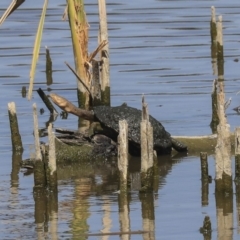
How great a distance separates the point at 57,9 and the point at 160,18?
3.79 m

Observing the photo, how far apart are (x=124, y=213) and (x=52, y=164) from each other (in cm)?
107

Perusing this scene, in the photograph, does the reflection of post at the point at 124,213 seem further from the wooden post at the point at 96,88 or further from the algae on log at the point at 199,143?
the wooden post at the point at 96,88

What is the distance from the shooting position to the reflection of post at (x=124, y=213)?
34.8 ft

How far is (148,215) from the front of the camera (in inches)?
444

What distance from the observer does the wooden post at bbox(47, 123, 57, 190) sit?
37.9ft

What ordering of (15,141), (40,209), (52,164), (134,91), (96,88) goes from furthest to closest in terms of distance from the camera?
(134,91) < (96,88) < (15,141) < (52,164) < (40,209)

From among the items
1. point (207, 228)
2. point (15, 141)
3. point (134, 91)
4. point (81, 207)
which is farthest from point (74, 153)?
point (134, 91)

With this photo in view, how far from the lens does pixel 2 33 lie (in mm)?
28094

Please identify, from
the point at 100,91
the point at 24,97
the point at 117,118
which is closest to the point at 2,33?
the point at 24,97

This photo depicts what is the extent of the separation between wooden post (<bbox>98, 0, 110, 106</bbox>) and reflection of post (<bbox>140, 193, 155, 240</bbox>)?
5723 millimetres

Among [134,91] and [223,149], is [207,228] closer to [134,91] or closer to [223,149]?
[223,149]

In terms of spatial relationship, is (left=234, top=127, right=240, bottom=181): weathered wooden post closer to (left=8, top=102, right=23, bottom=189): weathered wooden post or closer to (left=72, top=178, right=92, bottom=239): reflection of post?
(left=72, top=178, right=92, bottom=239): reflection of post

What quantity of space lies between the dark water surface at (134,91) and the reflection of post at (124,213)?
0.06 m

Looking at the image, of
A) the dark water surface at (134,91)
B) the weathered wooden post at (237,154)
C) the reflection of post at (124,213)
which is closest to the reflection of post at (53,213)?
the dark water surface at (134,91)
